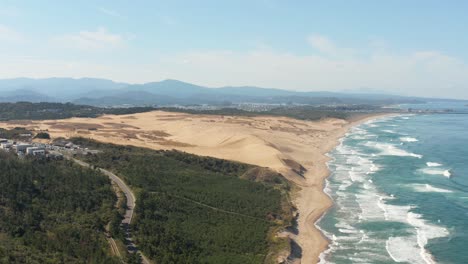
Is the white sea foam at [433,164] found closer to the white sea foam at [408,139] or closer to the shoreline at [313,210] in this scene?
the shoreline at [313,210]

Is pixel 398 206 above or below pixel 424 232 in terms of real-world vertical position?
above

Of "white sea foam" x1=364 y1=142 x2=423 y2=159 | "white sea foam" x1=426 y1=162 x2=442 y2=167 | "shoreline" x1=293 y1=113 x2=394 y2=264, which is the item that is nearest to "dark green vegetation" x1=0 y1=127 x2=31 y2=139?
"shoreline" x1=293 y1=113 x2=394 y2=264

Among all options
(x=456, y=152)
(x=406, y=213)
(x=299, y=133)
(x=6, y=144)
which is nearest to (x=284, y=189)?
(x=406, y=213)

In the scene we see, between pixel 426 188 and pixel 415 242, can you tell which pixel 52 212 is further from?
pixel 426 188

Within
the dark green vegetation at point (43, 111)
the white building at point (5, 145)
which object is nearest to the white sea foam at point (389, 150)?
the white building at point (5, 145)

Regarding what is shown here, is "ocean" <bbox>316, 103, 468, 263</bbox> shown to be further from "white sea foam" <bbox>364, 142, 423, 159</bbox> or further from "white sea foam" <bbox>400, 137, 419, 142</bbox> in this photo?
"white sea foam" <bbox>400, 137, 419, 142</bbox>

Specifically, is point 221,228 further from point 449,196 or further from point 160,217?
point 449,196

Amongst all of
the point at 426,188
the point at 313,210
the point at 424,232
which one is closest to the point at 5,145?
the point at 313,210
